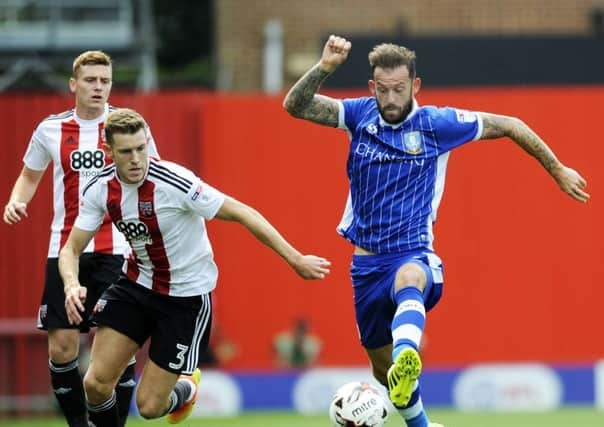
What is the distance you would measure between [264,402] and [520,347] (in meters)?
3.17

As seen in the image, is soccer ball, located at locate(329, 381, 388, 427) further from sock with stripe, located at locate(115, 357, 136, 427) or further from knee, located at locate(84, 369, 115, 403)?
sock with stripe, located at locate(115, 357, 136, 427)

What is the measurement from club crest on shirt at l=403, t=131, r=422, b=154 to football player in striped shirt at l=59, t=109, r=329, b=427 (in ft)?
3.16

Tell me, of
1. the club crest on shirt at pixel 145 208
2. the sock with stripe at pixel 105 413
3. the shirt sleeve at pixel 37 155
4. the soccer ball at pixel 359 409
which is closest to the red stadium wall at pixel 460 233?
the shirt sleeve at pixel 37 155

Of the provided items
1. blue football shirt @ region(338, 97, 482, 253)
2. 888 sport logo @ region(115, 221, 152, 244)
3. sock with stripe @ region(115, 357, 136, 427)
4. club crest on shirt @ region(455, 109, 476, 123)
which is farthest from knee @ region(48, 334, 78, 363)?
club crest on shirt @ region(455, 109, 476, 123)

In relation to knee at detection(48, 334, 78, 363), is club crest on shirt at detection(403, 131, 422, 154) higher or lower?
higher

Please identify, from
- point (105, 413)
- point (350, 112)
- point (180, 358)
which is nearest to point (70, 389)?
point (105, 413)

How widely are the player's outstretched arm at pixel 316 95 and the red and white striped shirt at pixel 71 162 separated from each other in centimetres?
130

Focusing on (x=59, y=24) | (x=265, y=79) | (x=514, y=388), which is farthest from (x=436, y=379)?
(x=59, y=24)

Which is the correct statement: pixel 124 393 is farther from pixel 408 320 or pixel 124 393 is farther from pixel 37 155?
pixel 408 320

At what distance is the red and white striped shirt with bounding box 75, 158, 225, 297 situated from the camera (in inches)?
318

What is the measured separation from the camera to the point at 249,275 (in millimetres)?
16234

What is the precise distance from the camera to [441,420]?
13.4 meters

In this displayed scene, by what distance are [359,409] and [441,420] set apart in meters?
5.67

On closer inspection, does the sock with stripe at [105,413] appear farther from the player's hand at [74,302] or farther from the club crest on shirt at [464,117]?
the club crest on shirt at [464,117]
